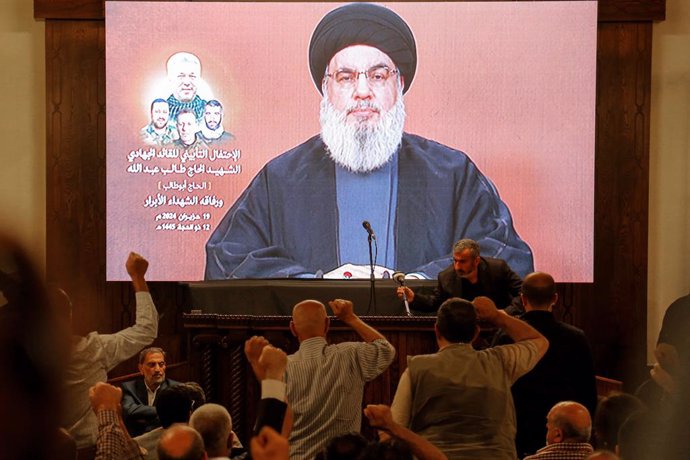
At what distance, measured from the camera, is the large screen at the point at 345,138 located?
804cm

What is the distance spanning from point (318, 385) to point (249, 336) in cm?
211

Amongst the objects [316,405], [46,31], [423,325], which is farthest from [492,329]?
[46,31]

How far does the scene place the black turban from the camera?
8.11m

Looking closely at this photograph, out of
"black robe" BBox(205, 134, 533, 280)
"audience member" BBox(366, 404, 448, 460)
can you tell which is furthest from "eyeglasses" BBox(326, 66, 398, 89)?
"audience member" BBox(366, 404, 448, 460)

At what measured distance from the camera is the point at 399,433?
9.80ft

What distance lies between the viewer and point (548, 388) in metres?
4.09

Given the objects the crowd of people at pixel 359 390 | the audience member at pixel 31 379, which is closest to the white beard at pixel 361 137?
the crowd of people at pixel 359 390

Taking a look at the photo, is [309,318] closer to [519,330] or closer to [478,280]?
[519,330]

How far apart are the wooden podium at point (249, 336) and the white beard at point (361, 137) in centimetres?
265

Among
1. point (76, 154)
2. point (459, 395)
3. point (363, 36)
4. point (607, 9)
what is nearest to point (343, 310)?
point (459, 395)

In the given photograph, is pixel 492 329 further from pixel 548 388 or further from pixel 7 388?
pixel 7 388

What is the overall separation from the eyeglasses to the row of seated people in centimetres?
454

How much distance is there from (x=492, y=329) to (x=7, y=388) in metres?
4.97

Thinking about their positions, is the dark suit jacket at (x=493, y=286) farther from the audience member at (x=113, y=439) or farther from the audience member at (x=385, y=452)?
the audience member at (x=385, y=452)
